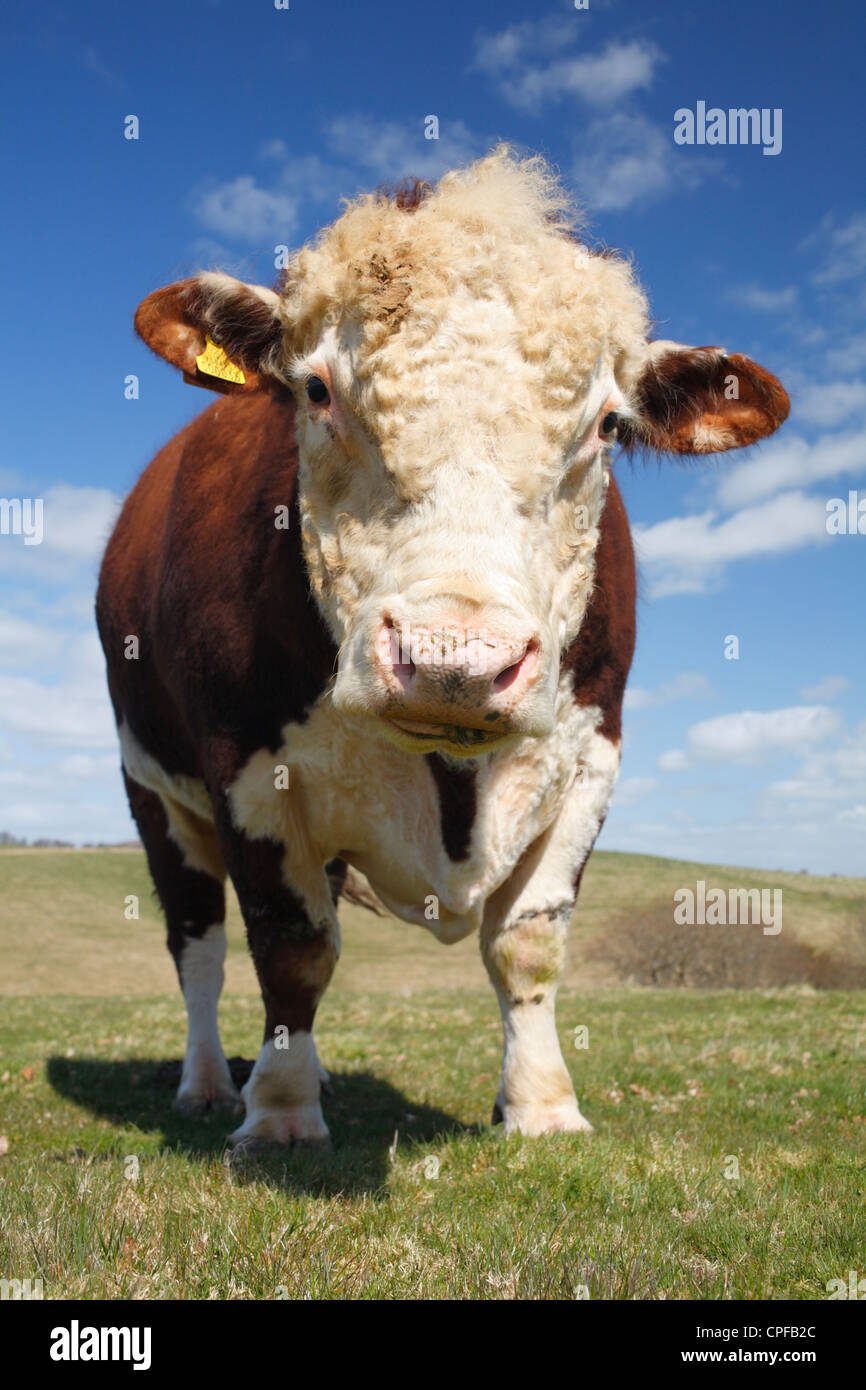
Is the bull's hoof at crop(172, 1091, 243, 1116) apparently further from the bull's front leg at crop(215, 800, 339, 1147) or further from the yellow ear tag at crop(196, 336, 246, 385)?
the yellow ear tag at crop(196, 336, 246, 385)

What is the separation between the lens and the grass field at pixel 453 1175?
2979 millimetres

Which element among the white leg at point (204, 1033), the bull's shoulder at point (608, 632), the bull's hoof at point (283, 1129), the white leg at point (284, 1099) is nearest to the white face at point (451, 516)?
the bull's shoulder at point (608, 632)

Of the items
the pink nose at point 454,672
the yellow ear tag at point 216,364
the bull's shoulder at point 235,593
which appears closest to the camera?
the pink nose at point 454,672

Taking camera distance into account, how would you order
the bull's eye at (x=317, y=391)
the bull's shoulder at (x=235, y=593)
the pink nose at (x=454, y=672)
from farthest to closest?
the bull's shoulder at (x=235, y=593) < the bull's eye at (x=317, y=391) < the pink nose at (x=454, y=672)

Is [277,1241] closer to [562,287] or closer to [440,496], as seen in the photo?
[440,496]

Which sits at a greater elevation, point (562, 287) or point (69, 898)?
point (562, 287)

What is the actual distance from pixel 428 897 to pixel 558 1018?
29.1 ft

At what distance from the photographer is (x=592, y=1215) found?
3768 mm

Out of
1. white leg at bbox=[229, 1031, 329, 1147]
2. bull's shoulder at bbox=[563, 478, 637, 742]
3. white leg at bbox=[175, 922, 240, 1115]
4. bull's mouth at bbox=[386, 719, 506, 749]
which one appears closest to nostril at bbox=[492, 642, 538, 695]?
bull's mouth at bbox=[386, 719, 506, 749]

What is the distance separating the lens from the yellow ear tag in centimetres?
480

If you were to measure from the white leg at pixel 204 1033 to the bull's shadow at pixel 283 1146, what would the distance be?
154mm

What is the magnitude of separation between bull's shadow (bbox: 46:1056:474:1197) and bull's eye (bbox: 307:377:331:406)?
295cm

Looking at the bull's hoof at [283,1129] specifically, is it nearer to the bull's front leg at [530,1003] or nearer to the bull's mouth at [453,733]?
the bull's front leg at [530,1003]

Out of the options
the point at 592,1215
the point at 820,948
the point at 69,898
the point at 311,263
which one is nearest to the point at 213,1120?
the point at 592,1215
